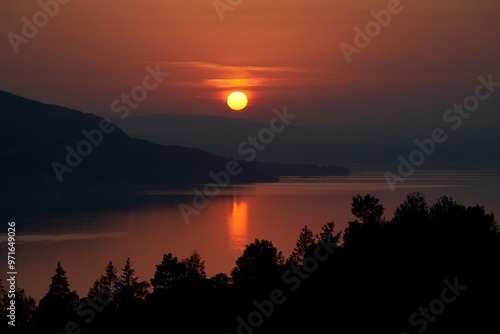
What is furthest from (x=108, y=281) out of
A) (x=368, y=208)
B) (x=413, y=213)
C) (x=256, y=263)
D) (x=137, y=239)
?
(x=137, y=239)

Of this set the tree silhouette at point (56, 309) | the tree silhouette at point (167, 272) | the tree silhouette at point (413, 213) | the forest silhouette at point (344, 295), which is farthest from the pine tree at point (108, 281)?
the tree silhouette at point (413, 213)

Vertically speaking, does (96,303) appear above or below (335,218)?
below

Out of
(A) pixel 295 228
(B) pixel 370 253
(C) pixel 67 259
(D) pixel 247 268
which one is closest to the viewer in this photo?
(B) pixel 370 253

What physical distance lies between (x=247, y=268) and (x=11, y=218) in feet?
473

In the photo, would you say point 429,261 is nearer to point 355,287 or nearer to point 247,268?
point 355,287

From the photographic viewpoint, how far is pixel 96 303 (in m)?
59.3

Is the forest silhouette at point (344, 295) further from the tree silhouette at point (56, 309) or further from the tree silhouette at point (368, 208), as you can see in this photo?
the tree silhouette at point (368, 208)

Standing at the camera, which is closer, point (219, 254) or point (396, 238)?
point (396, 238)

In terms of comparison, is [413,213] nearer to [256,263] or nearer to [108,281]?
[256,263]

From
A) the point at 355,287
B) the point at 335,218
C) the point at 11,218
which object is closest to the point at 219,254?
the point at 335,218

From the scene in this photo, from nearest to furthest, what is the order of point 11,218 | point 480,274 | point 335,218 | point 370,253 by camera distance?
1. point 480,274
2. point 370,253
3. point 335,218
4. point 11,218

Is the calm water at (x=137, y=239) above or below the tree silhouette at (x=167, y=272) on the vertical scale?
above

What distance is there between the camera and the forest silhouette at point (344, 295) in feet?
153

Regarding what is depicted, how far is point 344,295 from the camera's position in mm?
51094
